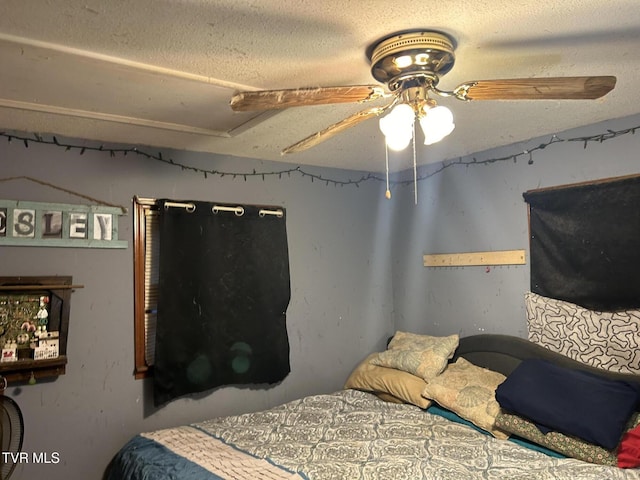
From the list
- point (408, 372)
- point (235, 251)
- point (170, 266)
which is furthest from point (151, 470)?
point (408, 372)

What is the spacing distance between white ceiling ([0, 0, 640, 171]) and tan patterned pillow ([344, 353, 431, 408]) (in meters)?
1.58

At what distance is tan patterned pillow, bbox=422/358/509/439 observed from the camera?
2633 mm

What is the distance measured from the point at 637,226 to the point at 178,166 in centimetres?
260

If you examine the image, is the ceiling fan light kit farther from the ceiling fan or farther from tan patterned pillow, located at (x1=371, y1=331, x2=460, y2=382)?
tan patterned pillow, located at (x1=371, y1=331, x2=460, y2=382)

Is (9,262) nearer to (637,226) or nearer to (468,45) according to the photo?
(468,45)

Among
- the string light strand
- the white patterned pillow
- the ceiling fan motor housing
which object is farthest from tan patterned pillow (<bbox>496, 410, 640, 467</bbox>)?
the ceiling fan motor housing

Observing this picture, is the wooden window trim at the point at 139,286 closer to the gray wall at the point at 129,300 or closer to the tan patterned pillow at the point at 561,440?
the gray wall at the point at 129,300

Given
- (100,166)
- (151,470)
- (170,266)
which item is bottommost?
(151,470)

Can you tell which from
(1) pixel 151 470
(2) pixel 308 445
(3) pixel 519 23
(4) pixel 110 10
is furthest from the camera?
(2) pixel 308 445

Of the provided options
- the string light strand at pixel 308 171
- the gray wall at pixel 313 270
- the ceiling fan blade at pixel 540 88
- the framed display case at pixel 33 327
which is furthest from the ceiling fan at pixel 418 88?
the framed display case at pixel 33 327

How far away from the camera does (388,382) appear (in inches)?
126

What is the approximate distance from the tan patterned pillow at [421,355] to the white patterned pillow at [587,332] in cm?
53

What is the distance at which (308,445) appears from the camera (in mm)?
2535

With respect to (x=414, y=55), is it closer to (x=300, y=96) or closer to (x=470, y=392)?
(x=300, y=96)
